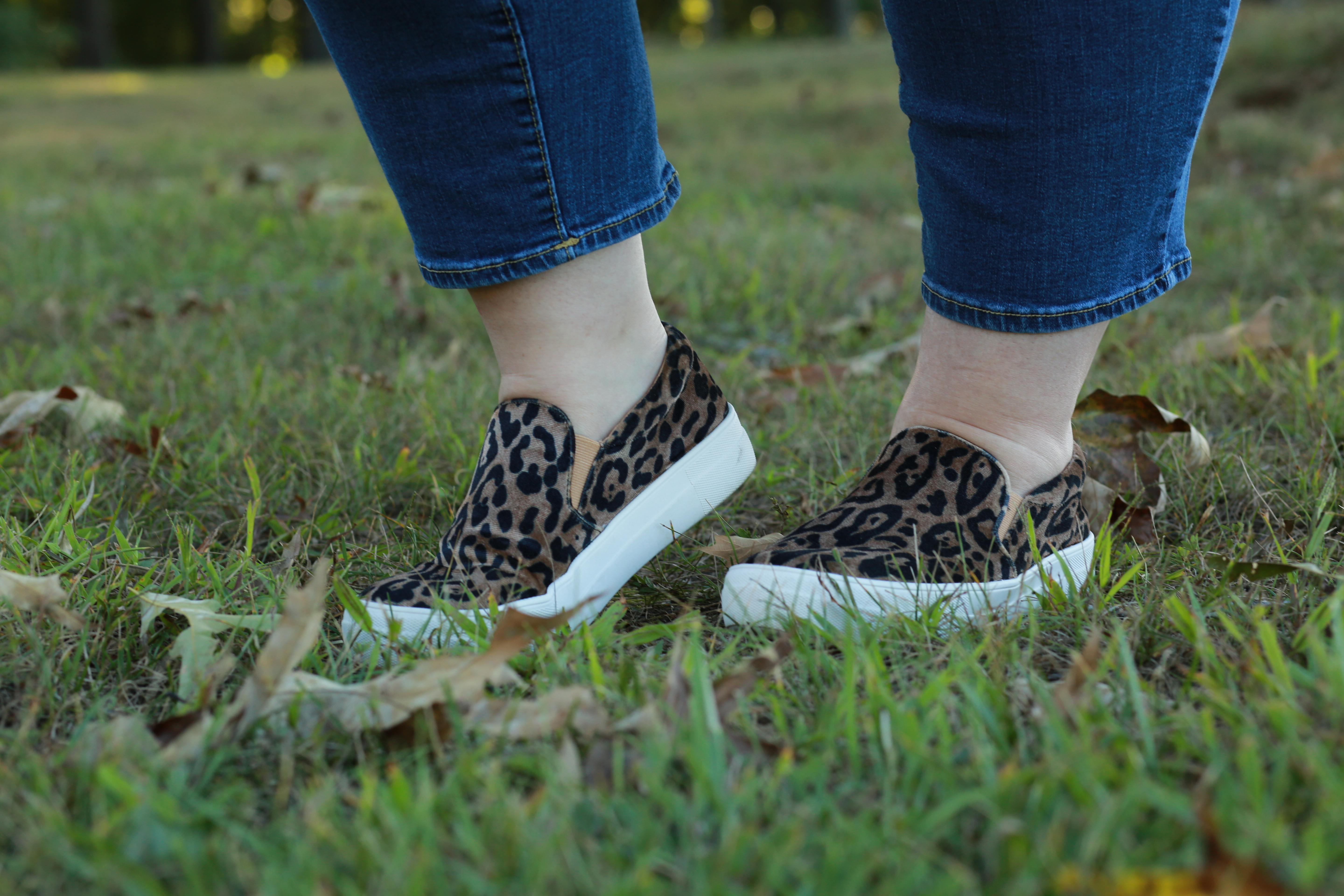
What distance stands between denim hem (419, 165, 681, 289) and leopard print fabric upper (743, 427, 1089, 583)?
407 mm

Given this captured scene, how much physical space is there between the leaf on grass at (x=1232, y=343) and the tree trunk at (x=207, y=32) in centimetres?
2396

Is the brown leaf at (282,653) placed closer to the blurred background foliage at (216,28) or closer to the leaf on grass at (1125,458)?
the leaf on grass at (1125,458)

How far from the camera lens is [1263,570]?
1.09 metres

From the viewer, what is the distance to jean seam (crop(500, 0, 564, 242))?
99 cm

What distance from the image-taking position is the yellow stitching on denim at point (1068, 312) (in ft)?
3.66

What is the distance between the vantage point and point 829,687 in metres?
0.97

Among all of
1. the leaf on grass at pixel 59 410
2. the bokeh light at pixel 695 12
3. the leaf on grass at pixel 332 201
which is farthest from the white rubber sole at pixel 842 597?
the bokeh light at pixel 695 12

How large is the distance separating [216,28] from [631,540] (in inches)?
990

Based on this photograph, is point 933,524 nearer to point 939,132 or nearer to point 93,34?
point 939,132

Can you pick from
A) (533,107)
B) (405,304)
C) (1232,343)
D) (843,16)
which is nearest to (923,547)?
(533,107)

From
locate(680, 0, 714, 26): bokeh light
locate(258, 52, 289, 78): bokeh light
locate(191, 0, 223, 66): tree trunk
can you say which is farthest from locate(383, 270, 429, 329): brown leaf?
locate(680, 0, 714, 26): bokeh light

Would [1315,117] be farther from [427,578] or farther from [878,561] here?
[427,578]

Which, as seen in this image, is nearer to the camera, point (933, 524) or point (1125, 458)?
point (933, 524)

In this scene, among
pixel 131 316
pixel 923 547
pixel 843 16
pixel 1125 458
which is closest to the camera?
pixel 923 547
